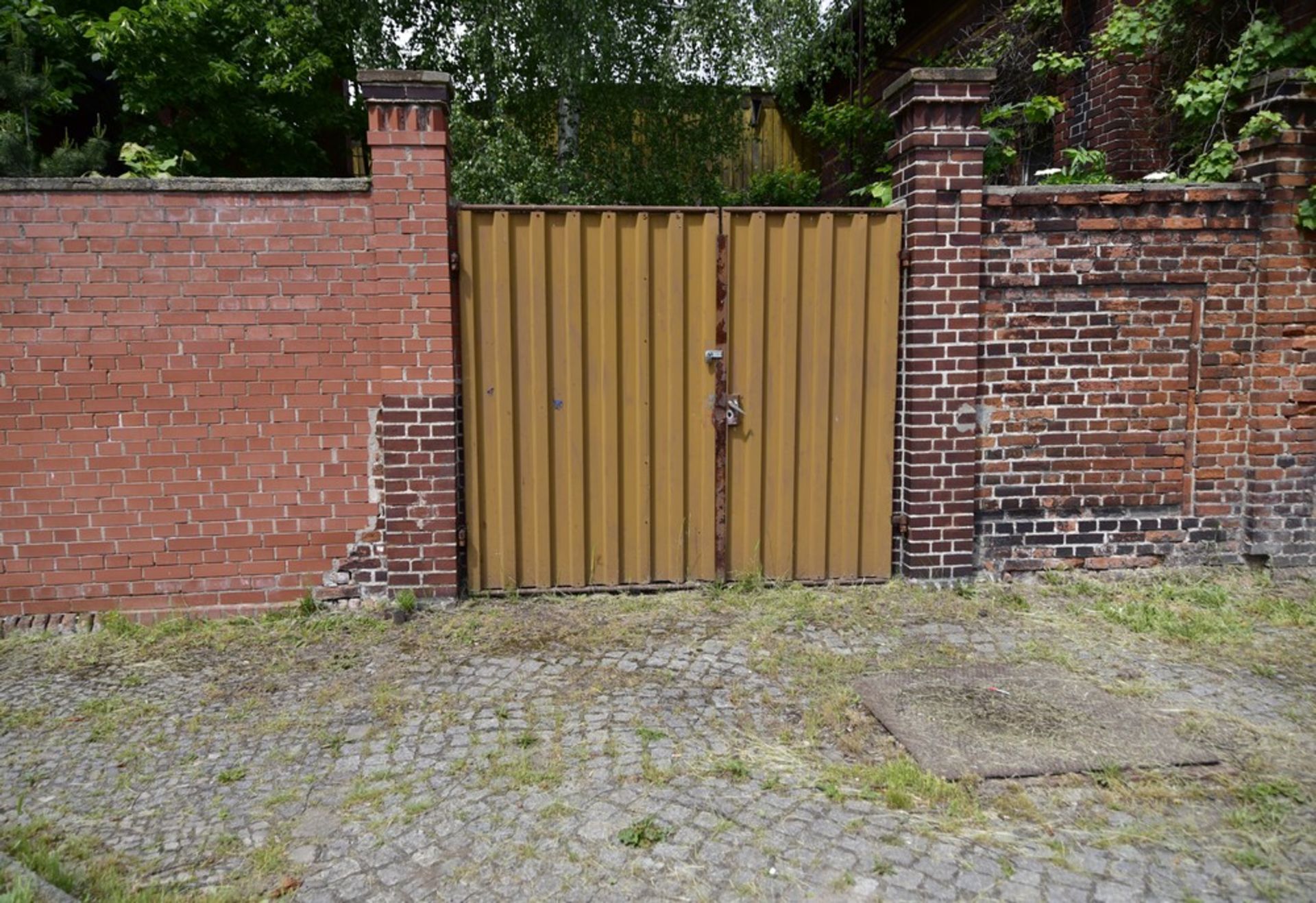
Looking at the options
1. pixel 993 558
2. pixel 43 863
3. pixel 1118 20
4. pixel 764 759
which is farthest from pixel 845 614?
pixel 1118 20

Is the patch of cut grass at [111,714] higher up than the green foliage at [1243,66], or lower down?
lower down

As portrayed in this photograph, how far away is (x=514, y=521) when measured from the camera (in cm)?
552

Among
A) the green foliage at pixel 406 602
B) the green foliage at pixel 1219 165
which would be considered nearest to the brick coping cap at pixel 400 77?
the green foliage at pixel 406 602

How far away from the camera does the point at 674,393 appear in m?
5.58

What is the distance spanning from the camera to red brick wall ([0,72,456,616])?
508 centimetres

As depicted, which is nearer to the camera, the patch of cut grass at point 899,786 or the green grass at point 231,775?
the patch of cut grass at point 899,786

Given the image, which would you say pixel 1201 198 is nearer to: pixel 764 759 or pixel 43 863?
pixel 764 759

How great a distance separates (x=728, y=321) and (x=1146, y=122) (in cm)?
474

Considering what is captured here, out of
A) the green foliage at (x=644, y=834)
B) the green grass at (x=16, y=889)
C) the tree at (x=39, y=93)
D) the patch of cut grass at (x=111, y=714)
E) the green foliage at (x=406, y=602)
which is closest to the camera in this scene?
the green grass at (x=16, y=889)

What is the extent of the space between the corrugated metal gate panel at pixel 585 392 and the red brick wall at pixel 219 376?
259mm

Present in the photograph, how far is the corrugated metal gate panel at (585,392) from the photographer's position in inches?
213

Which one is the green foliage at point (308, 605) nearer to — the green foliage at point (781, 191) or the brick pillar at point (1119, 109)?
the brick pillar at point (1119, 109)

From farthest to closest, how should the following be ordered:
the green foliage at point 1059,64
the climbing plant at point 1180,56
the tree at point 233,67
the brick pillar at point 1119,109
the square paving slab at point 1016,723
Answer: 1. the tree at point 233,67
2. the brick pillar at point 1119,109
3. the green foliage at point 1059,64
4. the climbing plant at point 1180,56
5. the square paving slab at point 1016,723

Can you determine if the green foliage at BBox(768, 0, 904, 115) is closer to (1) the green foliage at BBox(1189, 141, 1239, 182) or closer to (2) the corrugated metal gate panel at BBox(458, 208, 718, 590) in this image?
(1) the green foliage at BBox(1189, 141, 1239, 182)
